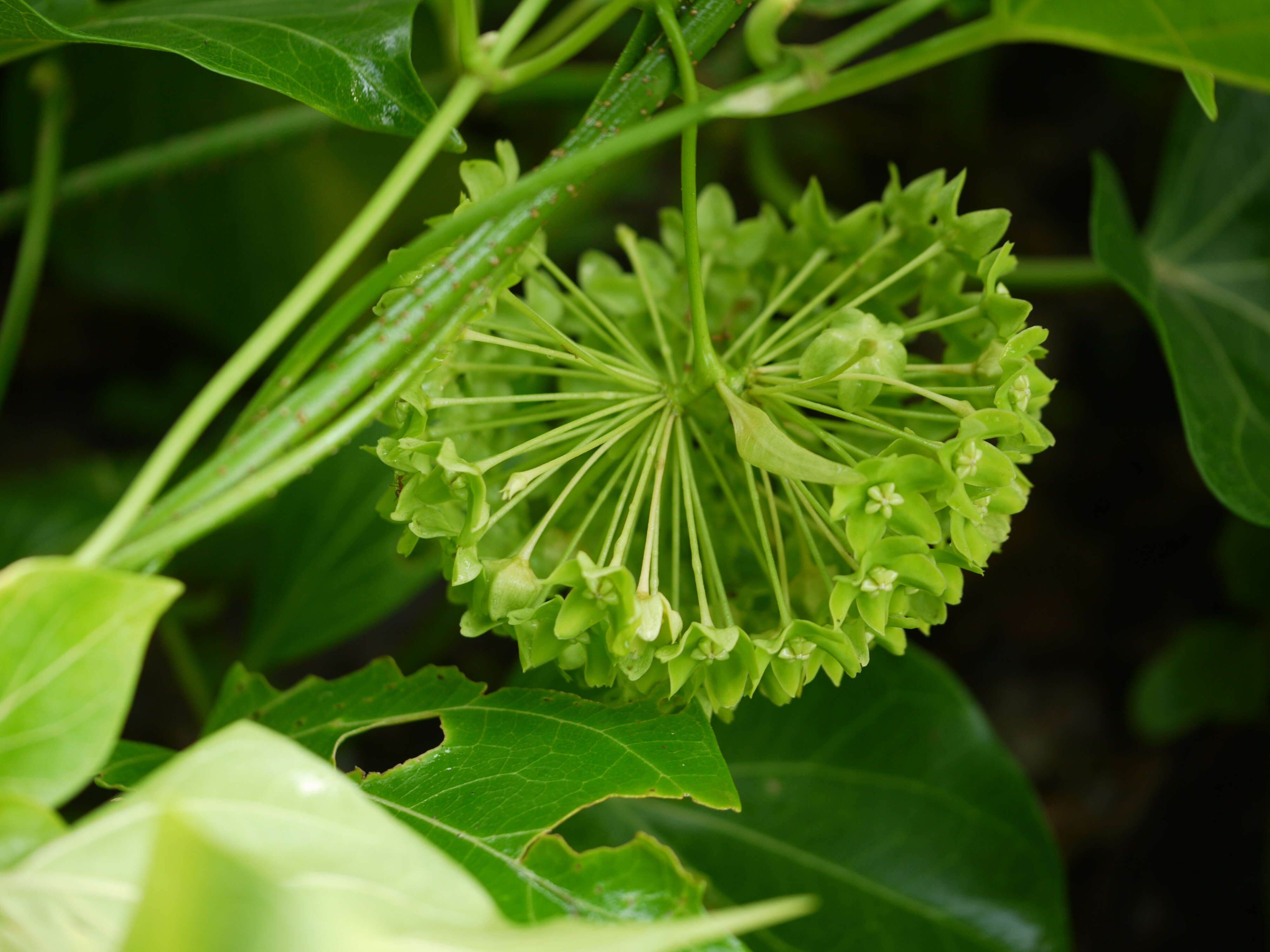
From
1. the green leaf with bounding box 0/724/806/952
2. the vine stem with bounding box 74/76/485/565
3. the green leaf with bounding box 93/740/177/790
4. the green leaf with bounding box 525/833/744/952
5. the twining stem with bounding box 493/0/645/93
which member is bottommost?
the green leaf with bounding box 525/833/744/952

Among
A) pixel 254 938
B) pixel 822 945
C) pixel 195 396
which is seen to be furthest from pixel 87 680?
pixel 195 396

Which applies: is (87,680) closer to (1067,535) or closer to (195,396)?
(195,396)

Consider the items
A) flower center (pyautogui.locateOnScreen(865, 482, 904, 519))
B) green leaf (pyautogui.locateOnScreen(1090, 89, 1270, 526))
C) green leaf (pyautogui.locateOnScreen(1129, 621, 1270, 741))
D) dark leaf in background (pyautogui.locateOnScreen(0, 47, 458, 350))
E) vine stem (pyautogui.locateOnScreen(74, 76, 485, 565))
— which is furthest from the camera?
dark leaf in background (pyautogui.locateOnScreen(0, 47, 458, 350))

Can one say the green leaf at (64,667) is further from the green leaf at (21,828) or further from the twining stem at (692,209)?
the twining stem at (692,209)

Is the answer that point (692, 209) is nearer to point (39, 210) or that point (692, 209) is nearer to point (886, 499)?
point (886, 499)

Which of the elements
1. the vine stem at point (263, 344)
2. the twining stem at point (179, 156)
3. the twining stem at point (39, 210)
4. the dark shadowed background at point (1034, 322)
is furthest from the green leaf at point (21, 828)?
the dark shadowed background at point (1034, 322)

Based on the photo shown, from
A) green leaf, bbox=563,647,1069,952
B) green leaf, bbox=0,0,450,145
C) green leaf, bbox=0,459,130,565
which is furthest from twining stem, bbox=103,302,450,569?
green leaf, bbox=0,459,130,565

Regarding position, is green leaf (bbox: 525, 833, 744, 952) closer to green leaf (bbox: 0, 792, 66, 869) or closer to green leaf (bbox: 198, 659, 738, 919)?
green leaf (bbox: 198, 659, 738, 919)
